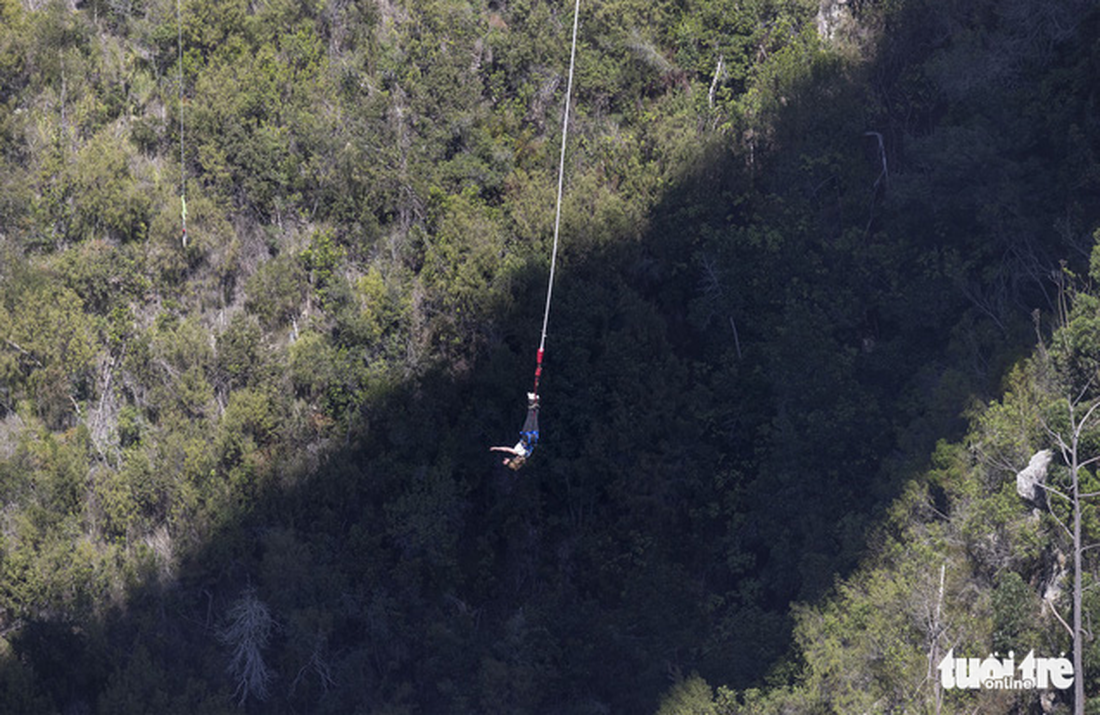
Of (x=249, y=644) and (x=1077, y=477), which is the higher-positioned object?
(x=1077, y=477)

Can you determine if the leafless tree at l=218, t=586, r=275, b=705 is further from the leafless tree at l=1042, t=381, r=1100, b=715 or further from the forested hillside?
the leafless tree at l=1042, t=381, r=1100, b=715

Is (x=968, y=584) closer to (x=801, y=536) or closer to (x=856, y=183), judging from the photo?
(x=801, y=536)

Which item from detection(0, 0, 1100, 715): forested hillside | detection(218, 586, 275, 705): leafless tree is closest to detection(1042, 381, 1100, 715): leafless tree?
detection(0, 0, 1100, 715): forested hillside

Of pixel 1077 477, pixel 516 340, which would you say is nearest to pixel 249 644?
pixel 516 340

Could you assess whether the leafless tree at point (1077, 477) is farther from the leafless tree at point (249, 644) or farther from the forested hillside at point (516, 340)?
the leafless tree at point (249, 644)

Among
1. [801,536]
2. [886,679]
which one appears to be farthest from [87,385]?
[886,679]

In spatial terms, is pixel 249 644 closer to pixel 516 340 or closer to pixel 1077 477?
pixel 516 340

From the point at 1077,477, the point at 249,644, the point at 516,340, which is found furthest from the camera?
the point at 516,340

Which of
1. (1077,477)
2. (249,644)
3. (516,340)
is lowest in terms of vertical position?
(249,644)

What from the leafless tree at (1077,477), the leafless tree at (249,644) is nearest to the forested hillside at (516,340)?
the leafless tree at (249,644)
